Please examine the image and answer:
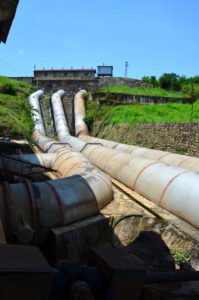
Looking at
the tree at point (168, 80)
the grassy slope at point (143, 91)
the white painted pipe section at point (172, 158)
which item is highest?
the tree at point (168, 80)

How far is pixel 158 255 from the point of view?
2.26 metres

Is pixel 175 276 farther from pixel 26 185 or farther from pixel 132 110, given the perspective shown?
pixel 132 110

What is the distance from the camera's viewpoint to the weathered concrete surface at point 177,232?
16.4ft

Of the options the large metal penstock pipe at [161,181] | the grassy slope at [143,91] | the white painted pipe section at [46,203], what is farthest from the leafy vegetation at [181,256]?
the grassy slope at [143,91]

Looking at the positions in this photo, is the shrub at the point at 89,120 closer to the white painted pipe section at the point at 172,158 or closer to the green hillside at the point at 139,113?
the green hillside at the point at 139,113

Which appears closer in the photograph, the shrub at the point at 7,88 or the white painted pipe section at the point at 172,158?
the white painted pipe section at the point at 172,158

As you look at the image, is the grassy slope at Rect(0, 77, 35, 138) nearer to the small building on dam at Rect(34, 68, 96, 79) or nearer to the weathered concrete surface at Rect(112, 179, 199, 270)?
the weathered concrete surface at Rect(112, 179, 199, 270)

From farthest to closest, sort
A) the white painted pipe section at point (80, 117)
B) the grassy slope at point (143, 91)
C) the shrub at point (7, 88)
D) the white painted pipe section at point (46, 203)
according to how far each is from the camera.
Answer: the grassy slope at point (143, 91)
the shrub at point (7, 88)
the white painted pipe section at point (80, 117)
the white painted pipe section at point (46, 203)

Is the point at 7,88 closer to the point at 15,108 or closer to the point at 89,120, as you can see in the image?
the point at 15,108

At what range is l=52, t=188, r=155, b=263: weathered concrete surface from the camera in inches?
204

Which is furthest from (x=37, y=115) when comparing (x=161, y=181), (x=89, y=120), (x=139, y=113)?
(x=161, y=181)

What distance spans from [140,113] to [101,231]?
51.5ft

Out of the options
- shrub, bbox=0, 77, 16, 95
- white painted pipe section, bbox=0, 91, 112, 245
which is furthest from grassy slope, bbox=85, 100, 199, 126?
white painted pipe section, bbox=0, 91, 112, 245

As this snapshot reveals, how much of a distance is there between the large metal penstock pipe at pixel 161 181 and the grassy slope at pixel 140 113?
27.3 ft
